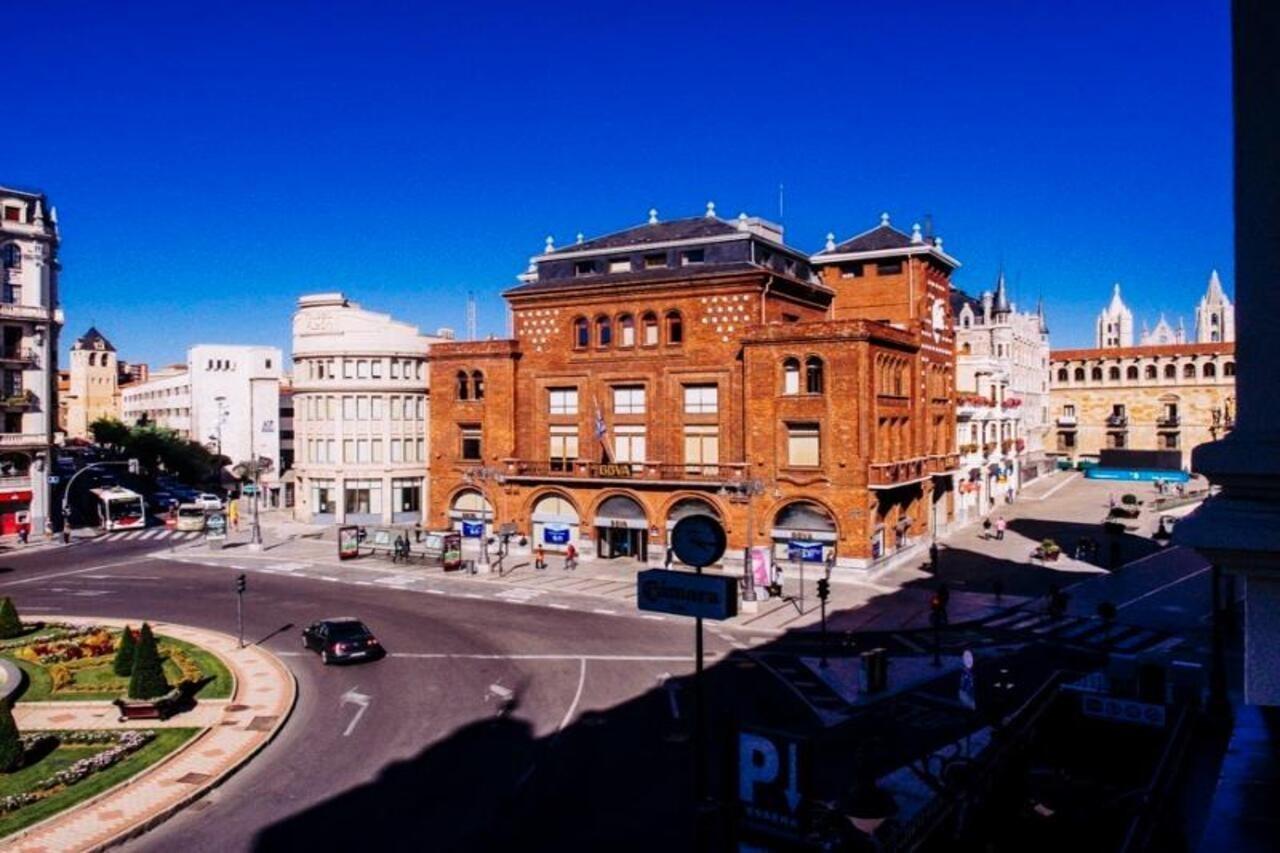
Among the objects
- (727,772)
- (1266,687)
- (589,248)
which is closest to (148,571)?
(589,248)

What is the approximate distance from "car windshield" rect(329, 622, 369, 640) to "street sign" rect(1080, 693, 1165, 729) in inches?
→ 867

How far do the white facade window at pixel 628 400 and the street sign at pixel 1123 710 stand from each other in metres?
33.9

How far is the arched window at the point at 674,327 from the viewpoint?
51.0 metres

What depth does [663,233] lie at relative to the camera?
54.4 m

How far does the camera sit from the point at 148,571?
5144 cm

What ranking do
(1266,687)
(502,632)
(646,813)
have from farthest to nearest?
(502,632), (646,813), (1266,687)

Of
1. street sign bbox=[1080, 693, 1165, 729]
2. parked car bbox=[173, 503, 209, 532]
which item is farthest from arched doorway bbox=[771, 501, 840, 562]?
parked car bbox=[173, 503, 209, 532]

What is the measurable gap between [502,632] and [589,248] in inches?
1045

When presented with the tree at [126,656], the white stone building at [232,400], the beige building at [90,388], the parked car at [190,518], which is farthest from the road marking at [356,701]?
the beige building at [90,388]

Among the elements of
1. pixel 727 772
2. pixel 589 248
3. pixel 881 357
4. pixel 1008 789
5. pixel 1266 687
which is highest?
pixel 589 248

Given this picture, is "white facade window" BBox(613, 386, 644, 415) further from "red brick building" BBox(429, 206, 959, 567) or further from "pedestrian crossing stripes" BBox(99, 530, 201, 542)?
"pedestrian crossing stripes" BBox(99, 530, 201, 542)

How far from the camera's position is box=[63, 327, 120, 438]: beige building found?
511 ft

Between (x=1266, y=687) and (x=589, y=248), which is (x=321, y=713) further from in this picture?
(x=589, y=248)

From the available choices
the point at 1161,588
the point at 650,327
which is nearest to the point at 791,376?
the point at 650,327
